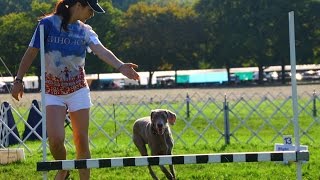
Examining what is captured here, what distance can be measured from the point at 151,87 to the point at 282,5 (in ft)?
42.0

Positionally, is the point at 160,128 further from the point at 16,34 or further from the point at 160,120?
the point at 16,34

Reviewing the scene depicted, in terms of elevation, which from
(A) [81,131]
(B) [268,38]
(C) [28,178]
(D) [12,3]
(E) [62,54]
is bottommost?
(C) [28,178]

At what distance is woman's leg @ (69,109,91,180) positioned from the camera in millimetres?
5133

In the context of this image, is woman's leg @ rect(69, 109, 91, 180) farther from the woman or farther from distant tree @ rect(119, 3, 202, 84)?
distant tree @ rect(119, 3, 202, 84)

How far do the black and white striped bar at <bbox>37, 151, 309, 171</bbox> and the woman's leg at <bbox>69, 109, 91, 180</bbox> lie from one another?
312mm

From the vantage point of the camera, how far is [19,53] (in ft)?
157

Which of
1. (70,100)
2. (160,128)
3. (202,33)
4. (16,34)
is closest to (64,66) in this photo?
(70,100)

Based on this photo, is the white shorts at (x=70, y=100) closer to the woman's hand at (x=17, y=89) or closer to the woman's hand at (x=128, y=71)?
the woman's hand at (x=17, y=89)

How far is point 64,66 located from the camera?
510 centimetres

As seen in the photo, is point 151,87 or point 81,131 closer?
point 81,131

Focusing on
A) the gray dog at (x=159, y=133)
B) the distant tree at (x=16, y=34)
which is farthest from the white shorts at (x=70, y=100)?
the distant tree at (x=16, y=34)

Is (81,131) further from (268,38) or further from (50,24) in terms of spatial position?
(268,38)

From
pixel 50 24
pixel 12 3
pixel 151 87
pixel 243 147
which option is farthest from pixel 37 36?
pixel 12 3

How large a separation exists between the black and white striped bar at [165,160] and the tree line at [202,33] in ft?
167
